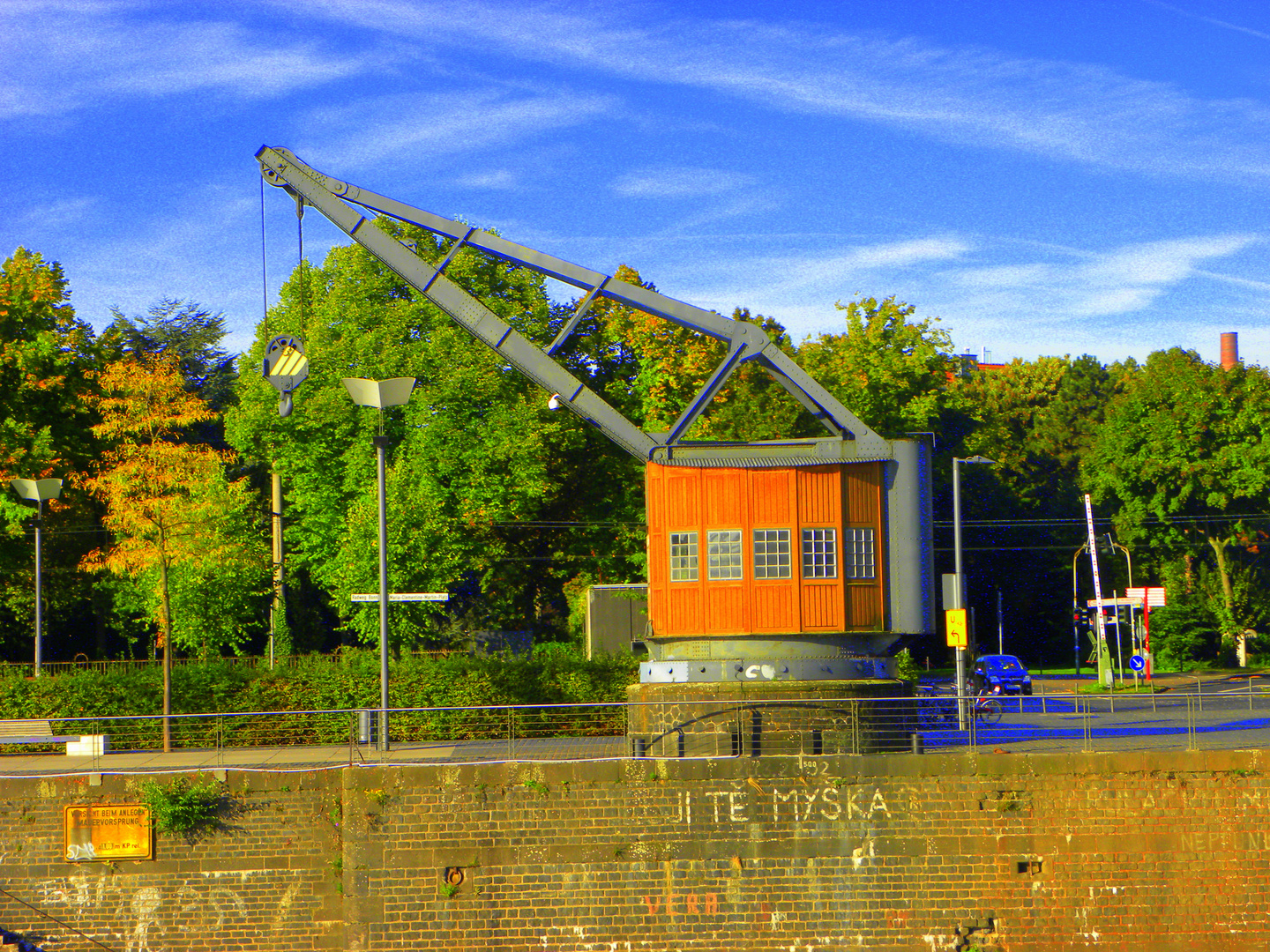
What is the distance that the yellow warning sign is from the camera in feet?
62.1

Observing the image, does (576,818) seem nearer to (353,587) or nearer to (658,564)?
(658,564)

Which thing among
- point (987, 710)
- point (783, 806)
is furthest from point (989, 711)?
point (783, 806)

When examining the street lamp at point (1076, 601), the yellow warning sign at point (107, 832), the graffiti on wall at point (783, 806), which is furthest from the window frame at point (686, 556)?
the street lamp at point (1076, 601)

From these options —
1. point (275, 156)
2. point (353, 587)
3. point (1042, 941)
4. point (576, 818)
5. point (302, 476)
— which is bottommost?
point (1042, 941)

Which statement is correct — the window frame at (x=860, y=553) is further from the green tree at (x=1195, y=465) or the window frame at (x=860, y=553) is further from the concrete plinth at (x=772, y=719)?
the green tree at (x=1195, y=465)

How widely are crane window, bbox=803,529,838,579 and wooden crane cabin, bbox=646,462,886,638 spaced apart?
0.01m

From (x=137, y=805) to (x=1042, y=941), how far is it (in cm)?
1294

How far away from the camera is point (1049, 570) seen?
64625mm

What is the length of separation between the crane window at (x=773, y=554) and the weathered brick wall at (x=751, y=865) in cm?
397

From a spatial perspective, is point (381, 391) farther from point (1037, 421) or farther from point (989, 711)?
point (1037, 421)

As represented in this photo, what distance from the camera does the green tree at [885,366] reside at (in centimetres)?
4672

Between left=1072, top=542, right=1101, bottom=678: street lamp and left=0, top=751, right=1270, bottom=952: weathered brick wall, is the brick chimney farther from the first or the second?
left=0, top=751, right=1270, bottom=952: weathered brick wall

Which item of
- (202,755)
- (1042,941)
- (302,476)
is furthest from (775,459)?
(302,476)

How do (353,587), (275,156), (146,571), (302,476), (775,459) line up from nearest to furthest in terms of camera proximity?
(775,459), (275,156), (146,571), (353,587), (302,476)
